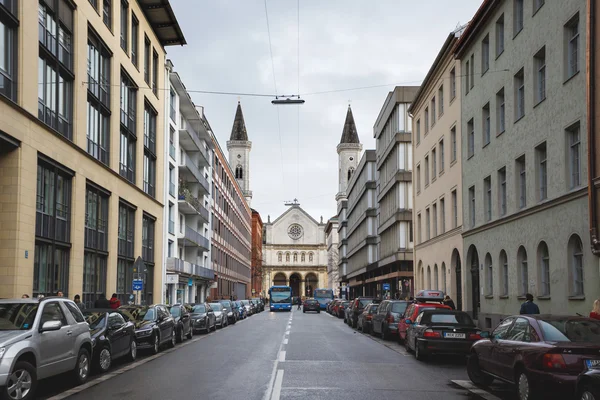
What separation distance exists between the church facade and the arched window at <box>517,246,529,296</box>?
110175mm

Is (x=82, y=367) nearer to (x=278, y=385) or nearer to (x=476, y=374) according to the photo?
(x=278, y=385)

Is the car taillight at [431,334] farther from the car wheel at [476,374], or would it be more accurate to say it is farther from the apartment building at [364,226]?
the apartment building at [364,226]

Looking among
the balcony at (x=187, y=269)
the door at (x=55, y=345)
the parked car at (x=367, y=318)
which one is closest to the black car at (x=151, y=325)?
the door at (x=55, y=345)

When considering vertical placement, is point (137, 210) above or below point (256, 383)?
above

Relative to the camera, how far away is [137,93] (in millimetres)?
37031

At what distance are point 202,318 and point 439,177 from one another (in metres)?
14.9

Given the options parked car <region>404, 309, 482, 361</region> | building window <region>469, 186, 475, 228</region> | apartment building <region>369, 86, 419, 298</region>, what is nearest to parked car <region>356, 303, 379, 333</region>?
building window <region>469, 186, 475, 228</region>

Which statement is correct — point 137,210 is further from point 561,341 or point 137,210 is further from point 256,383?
point 561,341

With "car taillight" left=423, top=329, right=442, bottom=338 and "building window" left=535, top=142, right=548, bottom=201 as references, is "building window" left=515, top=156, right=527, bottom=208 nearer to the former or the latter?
"building window" left=535, top=142, right=548, bottom=201

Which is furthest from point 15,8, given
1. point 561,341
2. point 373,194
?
point 373,194

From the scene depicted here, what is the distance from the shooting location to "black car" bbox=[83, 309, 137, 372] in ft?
49.6

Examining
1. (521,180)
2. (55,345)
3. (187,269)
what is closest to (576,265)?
(521,180)

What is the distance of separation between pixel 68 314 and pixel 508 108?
17.9m

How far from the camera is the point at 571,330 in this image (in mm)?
10680
